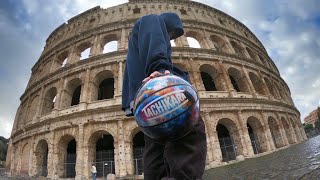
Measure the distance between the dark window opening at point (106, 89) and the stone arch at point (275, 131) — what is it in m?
11.7

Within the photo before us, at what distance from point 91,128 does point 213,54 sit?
982cm

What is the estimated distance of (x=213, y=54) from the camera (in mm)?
16375

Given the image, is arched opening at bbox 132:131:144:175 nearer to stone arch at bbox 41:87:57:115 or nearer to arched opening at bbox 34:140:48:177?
arched opening at bbox 34:140:48:177

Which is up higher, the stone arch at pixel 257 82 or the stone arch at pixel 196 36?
the stone arch at pixel 196 36

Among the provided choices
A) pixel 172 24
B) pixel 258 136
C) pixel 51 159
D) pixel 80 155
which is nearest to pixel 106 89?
pixel 80 155

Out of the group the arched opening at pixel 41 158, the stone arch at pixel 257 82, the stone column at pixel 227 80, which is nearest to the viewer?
the arched opening at pixel 41 158

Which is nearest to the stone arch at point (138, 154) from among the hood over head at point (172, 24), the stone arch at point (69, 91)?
the stone arch at point (69, 91)

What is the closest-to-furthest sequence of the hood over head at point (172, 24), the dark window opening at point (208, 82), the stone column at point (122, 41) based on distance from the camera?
1. the hood over head at point (172, 24)
2. the stone column at point (122, 41)
3. the dark window opening at point (208, 82)

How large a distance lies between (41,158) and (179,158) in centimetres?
1553

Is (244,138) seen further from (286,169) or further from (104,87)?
(104,87)

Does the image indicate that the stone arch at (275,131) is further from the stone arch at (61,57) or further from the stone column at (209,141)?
the stone arch at (61,57)

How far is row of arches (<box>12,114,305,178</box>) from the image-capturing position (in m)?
12.7

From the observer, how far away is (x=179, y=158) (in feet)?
5.44

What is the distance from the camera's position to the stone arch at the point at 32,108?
16.7 m
